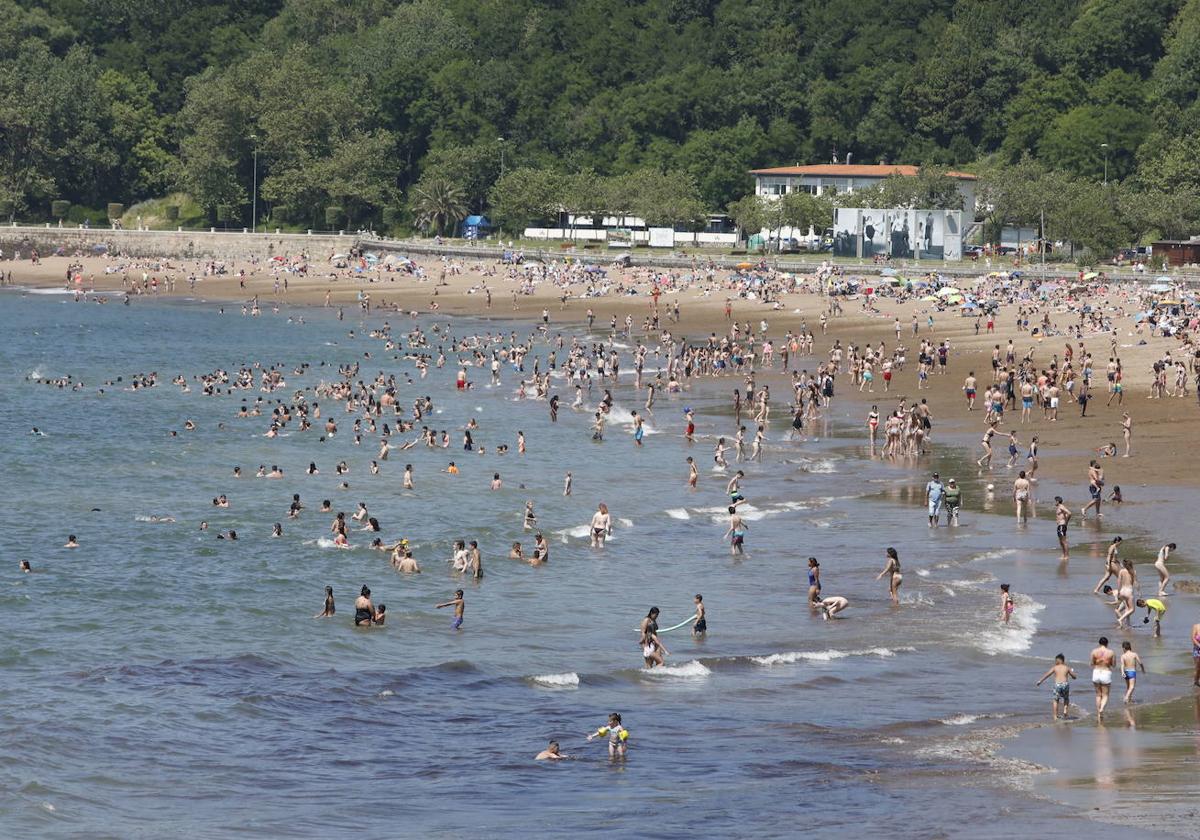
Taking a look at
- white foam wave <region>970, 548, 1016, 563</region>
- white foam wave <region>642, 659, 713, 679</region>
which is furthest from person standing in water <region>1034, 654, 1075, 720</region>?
white foam wave <region>970, 548, 1016, 563</region>

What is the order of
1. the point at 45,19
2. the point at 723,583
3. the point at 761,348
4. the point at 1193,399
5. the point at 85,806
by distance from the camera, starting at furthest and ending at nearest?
the point at 45,19, the point at 761,348, the point at 1193,399, the point at 723,583, the point at 85,806

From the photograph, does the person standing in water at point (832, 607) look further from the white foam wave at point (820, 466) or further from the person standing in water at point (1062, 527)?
the white foam wave at point (820, 466)

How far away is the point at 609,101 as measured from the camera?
126 m

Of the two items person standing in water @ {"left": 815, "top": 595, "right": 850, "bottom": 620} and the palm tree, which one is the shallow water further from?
the palm tree

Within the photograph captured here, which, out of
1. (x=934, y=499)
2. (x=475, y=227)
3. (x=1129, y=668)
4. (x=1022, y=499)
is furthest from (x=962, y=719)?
(x=475, y=227)

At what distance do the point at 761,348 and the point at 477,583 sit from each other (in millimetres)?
36287

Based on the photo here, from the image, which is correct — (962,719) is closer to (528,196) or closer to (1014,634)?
(1014,634)

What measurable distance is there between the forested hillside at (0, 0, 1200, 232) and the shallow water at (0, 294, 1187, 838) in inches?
2846

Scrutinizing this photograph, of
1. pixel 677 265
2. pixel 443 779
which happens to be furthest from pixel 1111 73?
pixel 443 779

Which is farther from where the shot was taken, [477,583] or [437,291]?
[437,291]

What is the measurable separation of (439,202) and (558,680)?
302ft

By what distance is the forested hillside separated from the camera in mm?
115688

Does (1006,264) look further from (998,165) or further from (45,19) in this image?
(45,19)

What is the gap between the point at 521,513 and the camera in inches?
1512
